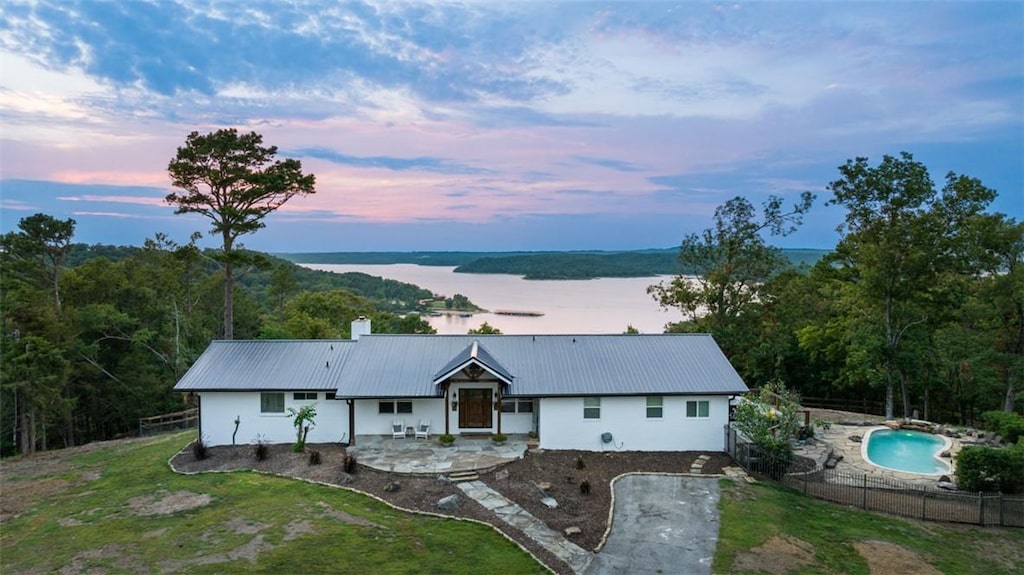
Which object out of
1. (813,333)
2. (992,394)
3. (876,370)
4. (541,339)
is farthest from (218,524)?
(992,394)

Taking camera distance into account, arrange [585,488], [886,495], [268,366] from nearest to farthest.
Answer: [585,488]
[886,495]
[268,366]

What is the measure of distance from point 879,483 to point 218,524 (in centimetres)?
1598

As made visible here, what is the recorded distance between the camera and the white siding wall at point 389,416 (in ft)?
58.9

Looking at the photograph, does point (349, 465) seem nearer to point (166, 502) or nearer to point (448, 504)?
point (448, 504)

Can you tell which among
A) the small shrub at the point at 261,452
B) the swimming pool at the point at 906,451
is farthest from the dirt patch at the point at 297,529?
the swimming pool at the point at 906,451

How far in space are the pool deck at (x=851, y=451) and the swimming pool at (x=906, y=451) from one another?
0.28 metres

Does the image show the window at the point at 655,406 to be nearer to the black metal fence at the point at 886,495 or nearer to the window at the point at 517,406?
the black metal fence at the point at 886,495

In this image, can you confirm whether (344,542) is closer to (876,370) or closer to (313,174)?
(313,174)

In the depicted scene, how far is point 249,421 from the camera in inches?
704

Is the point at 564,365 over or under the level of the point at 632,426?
over

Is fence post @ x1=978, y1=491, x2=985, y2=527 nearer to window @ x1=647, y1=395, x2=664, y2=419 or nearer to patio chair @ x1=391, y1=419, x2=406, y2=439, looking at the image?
window @ x1=647, y1=395, x2=664, y2=419

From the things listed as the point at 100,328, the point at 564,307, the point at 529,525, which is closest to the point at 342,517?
the point at 529,525

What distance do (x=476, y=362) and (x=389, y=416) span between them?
3490 millimetres

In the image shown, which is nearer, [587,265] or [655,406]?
[655,406]
